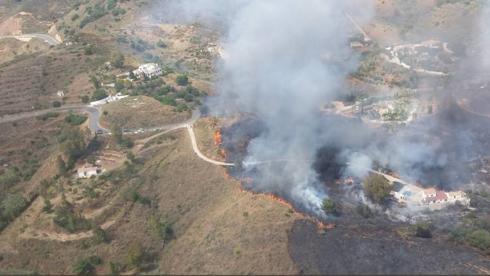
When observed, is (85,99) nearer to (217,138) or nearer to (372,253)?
(217,138)

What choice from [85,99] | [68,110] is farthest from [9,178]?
[85,99]

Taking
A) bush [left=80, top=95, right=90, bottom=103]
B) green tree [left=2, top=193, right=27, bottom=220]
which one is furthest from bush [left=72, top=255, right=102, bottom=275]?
bush [left=80, top=95, right=90, bottom=103]

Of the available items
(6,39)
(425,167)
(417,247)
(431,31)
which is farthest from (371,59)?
(6,39)

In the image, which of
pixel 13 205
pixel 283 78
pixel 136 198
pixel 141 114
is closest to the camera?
pixel 136 198

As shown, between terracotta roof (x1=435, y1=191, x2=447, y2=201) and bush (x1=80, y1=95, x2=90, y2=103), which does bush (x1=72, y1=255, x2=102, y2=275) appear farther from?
bush (x1=80, y1=95, x2=90, y2=103)

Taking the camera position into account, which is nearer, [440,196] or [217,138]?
[440,196]

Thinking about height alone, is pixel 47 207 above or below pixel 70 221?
below
